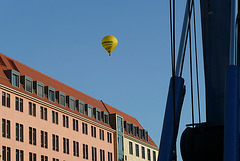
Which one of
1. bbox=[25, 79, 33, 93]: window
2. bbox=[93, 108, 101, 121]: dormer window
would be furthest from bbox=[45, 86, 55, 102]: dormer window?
bbox=[93, 108, 101, 121]: dormer window

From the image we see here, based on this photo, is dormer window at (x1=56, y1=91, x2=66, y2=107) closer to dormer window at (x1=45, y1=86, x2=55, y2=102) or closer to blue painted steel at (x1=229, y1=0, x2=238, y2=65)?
dormer window at (x1=45, y1=86, x2=55, y2=102)

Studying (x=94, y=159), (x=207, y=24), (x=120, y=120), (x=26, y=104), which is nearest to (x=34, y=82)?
(x=26, y=104)

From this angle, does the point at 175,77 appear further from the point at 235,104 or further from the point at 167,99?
the point at 235,104

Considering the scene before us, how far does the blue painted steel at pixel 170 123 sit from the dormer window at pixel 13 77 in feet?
247

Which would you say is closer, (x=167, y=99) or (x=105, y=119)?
(x=167, y=99)

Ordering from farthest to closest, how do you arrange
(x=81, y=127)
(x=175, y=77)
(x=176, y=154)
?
1. (x=81, y=127)
2. (x=175, y=77)
3. (x=176, y=154)

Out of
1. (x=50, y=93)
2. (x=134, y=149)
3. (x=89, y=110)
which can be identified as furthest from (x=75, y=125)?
(x=134, y=149)

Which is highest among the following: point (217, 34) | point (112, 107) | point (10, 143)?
point (112, 107)

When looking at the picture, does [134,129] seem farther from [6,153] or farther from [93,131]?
[6,153]

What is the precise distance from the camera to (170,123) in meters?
7.68

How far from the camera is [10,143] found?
78.3 m

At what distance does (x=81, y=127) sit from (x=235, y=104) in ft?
306

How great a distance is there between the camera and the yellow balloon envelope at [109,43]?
9194cm

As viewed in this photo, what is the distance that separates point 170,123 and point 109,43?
278 ft
